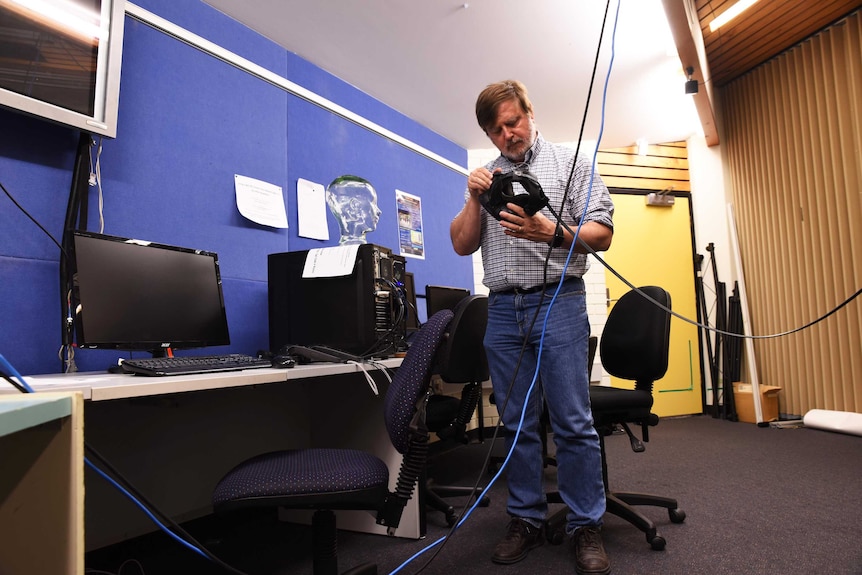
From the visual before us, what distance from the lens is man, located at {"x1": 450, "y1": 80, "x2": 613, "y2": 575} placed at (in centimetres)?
150

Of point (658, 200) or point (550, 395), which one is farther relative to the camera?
point (658, 200)

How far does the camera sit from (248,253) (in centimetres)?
215

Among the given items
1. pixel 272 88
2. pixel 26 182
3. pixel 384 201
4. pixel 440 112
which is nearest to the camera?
pixel 26 182

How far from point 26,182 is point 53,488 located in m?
1.33

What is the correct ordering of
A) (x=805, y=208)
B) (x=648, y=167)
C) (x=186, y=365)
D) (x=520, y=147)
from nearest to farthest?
(x=186, y=365), (x=520, y=147), (x=805, y=208), (x=648, y=167)

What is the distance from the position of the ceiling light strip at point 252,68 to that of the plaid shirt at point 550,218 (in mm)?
1323

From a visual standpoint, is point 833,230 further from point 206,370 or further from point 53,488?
point 53,488

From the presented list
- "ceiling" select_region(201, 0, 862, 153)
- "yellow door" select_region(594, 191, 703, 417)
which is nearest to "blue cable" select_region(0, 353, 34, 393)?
"ceiling" select_region(201, 0, 862, 153)

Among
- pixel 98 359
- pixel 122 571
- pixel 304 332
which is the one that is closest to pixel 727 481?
pixel 304 332

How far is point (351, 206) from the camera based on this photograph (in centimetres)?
263

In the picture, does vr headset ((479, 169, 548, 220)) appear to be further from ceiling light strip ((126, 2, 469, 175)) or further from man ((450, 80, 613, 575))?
ceiling light strip ((126, 2, 469, 175))

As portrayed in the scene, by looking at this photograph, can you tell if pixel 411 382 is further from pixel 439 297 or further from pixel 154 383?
pixel 439 297

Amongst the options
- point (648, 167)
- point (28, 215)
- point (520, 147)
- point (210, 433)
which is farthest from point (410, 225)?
point (648, 167)

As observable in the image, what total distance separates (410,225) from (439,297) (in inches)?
29.0
